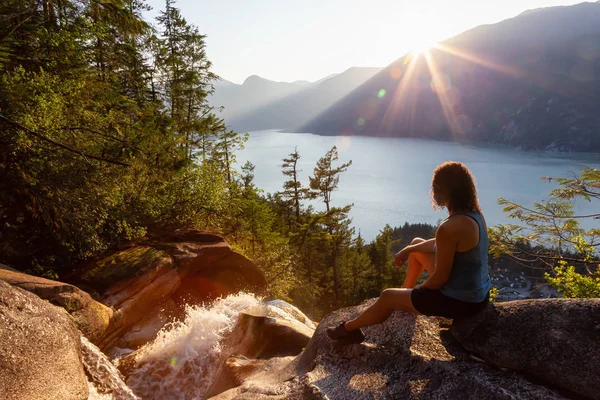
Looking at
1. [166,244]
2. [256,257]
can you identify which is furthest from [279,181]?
[166,244]

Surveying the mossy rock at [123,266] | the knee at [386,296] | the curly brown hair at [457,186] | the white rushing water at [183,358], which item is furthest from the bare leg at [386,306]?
the mossy rock at [123,266]

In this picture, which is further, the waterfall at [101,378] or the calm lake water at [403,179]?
the calm lake water at [403,179]

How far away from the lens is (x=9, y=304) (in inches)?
150

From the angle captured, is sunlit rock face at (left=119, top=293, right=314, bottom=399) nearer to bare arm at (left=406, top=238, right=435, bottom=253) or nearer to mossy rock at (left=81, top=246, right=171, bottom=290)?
mossy rock at (left=81, top=246, right=171, bottom=290)

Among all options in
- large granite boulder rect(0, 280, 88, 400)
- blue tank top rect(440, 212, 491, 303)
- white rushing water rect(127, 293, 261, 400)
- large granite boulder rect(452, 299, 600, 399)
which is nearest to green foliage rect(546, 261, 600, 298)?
large granite boulder rect(452, 299, 600, 399)

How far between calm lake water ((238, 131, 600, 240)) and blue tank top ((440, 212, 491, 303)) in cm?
5574

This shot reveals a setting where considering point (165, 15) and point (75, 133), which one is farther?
point (165, 15)

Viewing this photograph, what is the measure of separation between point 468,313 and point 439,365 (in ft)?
2.04

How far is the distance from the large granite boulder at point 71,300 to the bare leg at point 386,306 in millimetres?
4275

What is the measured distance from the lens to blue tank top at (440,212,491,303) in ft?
10.7

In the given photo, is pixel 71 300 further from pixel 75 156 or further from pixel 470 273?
pixel 470 273

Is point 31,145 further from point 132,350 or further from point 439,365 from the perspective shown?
point 439,365

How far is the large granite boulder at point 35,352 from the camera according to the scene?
3305 millimetres

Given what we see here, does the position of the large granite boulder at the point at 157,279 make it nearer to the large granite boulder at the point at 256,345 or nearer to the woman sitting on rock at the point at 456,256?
the large granite boulder at the point at 256,345
